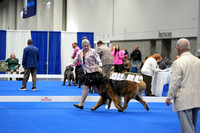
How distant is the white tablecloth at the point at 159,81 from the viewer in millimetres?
9586

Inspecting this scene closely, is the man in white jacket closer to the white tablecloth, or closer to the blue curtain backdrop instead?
the white tablecloth

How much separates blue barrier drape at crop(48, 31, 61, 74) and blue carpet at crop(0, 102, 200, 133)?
887cm

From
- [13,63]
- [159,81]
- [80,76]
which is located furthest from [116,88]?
[13,63]

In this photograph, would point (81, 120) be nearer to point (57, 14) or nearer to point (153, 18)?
point (153, 18)

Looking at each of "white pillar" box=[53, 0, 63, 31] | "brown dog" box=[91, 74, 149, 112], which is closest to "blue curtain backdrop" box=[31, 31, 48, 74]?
"brown dog" box=[91, 74, 149, 112]

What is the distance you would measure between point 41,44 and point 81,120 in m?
11.0

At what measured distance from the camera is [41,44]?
53.3ft

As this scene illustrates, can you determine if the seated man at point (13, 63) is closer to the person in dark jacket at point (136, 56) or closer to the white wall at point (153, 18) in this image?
the person in dark jacket at point (136, 56)

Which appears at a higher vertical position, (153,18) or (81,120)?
(153,18)

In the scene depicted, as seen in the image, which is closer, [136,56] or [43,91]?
[43,91]

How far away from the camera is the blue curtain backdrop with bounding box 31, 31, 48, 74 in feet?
53.1

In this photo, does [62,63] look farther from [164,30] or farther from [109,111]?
[109,111]

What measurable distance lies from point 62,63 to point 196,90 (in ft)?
43.5

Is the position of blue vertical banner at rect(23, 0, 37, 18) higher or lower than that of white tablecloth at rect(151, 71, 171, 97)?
higher
